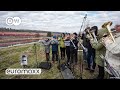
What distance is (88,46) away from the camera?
204 inches

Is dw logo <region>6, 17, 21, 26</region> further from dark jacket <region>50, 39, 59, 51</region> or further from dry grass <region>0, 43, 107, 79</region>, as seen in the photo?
dark jacket <region>50, 39, 59, 51</region>

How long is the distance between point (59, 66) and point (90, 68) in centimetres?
60

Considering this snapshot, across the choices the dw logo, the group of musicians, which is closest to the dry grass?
the group of musicians

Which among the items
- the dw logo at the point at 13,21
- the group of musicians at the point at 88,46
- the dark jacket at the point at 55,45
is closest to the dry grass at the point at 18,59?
the group of musicians at the point at 88,46

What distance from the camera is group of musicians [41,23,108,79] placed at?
16.8 feet

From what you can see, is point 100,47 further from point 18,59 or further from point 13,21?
point 13,21

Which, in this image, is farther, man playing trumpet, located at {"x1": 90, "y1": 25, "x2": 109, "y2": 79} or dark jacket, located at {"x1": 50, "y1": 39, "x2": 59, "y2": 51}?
dark jacket, located at {"x1": 50, "y1": 39, "x2": 59, "y2": 51}

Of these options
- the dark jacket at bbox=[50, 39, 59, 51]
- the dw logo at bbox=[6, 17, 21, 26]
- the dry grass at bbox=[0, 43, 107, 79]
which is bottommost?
the dry grass at bbox=[0, 43, 107, 79]

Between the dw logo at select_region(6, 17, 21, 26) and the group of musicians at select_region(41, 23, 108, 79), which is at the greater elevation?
the dw logo at select_region(6, 17, 21, 26)

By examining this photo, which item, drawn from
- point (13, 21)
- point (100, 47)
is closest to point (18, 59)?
point (13, 21)

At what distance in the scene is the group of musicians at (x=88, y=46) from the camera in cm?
511
